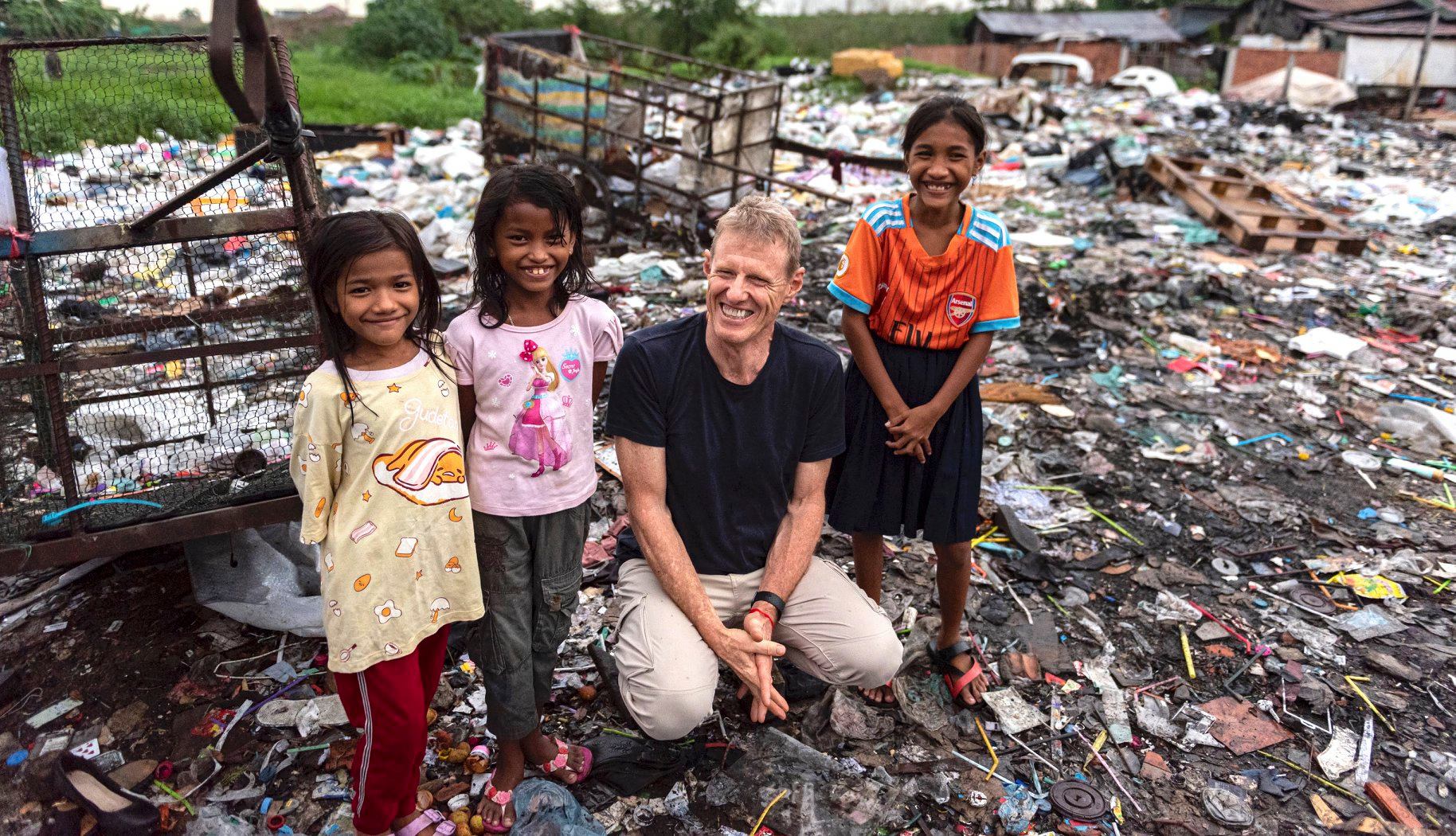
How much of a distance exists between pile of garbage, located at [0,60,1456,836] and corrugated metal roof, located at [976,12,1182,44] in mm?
25576

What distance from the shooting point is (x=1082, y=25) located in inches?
1125

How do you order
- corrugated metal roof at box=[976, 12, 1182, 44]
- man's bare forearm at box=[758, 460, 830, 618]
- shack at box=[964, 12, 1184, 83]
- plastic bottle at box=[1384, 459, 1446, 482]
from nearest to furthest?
man's bare forearm at box=[758, 460, 830, 618] → plastic bottle at box=[1384, 459, 1446, 482] → shack at box=[964, 12, 1184, 83] → corrugated metal roof at box=[976, 12, 1182, 44]

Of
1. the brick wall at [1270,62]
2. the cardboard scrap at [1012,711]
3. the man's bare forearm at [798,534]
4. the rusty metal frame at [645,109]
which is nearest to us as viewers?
the man's bare forearm at [798,534]

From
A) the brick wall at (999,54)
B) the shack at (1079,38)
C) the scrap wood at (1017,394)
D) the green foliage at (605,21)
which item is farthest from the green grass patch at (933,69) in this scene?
the scrap wood at (1017,394)

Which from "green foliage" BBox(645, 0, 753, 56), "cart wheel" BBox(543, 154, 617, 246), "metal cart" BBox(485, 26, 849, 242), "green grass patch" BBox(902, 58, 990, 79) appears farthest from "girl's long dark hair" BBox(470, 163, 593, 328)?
"green grass patch" BBox(902, 58, 990, 79)

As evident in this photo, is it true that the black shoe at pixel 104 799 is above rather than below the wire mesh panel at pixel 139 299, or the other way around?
below

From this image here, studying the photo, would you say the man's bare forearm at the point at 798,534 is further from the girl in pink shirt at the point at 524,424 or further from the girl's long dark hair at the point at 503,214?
the girl's long dark hair at the point at 503,214

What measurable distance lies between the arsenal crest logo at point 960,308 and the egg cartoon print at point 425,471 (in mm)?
1399

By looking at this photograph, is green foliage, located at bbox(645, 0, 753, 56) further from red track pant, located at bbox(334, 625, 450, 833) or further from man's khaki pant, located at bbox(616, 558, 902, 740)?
red track pant, located at bbox(334, 625, 450, 833)

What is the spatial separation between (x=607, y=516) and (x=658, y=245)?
13.4ft

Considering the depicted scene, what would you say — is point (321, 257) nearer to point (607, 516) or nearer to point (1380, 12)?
point (607, 516)

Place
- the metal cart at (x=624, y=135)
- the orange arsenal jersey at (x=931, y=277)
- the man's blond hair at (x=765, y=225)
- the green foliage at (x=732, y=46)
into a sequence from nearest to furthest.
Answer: the man's blond hair at (x=765, y=225) < the orange arsenal jersey at (x=931, y=277) < the metal cart at (x=624, y=135) < the green foliage at (x=732, y=46)

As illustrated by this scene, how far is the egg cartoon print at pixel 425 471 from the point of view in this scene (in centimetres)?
185

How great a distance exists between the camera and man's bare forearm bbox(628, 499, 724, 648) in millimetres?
2232
